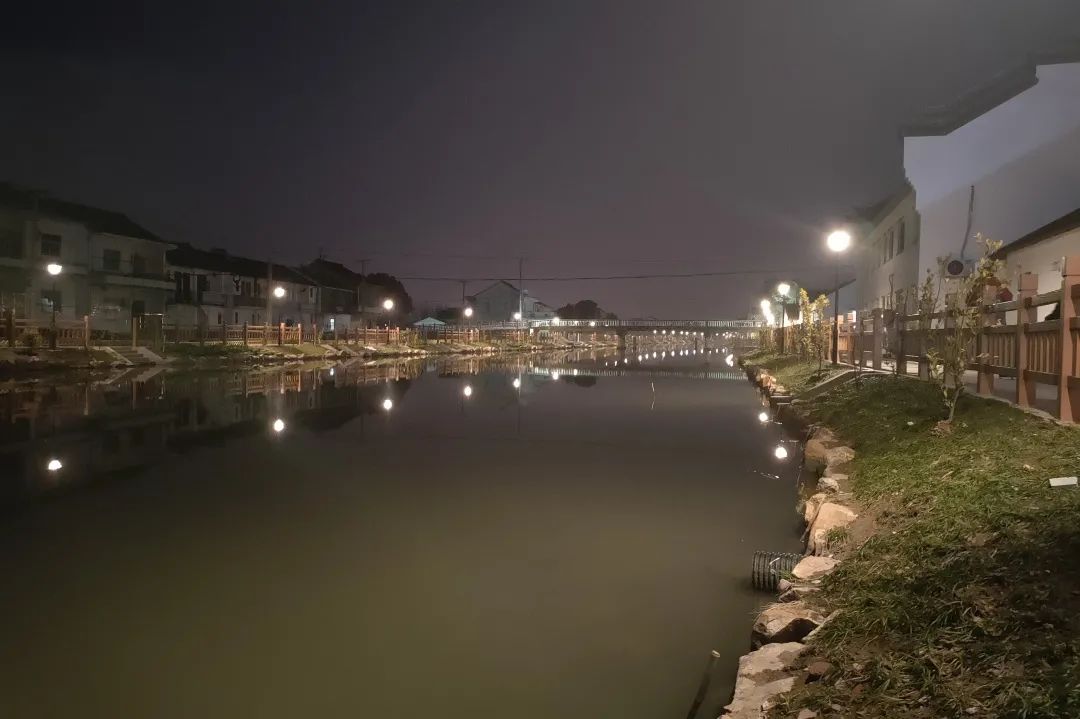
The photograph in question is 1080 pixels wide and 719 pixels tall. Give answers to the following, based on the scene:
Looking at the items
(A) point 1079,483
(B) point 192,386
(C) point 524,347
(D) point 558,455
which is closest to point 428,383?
(B) point 192,386

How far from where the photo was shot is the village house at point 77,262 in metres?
40.5

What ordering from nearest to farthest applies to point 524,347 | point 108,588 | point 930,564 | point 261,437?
1. point 930,564
2. point 108,588
3. point 261,437
4. point 524,347


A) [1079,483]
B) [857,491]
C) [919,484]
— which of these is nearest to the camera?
[1079,483]

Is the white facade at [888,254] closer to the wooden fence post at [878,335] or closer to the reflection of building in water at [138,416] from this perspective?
the wooden fence post at [878,335]

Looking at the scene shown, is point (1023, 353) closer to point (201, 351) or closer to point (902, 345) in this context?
point (902, 345)

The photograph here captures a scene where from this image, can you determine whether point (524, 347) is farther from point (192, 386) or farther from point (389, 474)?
point (389, 474)

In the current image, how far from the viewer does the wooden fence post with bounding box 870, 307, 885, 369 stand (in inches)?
640

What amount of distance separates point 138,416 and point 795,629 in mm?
16108

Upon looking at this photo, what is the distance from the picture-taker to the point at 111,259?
4712 cm

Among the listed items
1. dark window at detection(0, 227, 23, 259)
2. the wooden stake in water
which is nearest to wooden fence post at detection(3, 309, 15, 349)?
dark window at detection(0, 227, 23, 259)

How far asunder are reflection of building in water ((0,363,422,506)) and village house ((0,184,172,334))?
60.9 ft

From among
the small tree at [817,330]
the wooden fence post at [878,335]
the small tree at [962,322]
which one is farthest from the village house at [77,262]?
the small tree at [962,322]

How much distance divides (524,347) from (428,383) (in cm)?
5911

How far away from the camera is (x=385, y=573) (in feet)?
20.8
